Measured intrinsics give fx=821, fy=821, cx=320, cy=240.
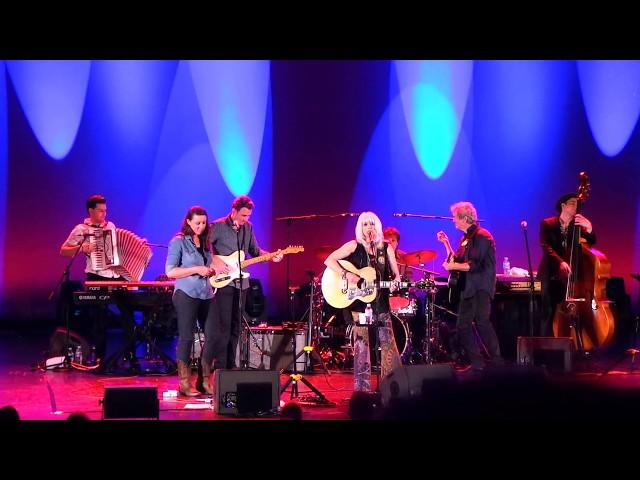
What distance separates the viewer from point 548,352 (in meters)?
8.23

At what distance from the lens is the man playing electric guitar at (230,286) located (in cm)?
750

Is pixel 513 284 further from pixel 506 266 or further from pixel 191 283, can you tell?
pixel 191 283

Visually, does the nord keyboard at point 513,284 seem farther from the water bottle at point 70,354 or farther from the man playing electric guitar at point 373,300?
the water bottle at point 70,354

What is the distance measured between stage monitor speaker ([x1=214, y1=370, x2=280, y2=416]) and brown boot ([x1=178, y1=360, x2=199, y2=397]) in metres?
1.11

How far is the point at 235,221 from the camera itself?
7.91m

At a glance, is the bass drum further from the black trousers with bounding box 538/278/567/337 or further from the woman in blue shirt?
the woman in blue shirt

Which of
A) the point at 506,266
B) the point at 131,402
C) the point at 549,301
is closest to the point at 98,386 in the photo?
the point at 131,402

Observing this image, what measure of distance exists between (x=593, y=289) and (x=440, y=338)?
2343 millimetres

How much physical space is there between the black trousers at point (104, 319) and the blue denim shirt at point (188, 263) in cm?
210

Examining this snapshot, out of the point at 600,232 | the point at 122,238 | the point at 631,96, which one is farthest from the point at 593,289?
the point at 122,238

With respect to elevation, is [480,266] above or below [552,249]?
below

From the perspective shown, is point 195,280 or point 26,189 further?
point 26,189

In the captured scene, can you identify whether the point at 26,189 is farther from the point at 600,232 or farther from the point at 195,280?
the point at 600,232

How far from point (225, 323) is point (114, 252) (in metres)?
2.39
